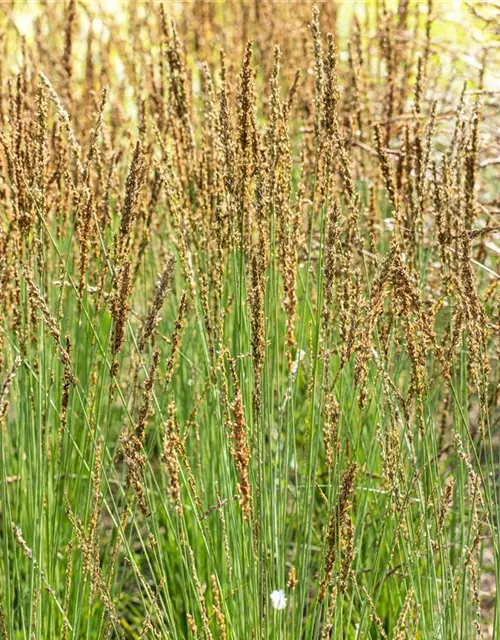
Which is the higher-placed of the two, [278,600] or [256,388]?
[256,388]

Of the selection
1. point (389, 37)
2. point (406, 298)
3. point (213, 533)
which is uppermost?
point (389, 37)

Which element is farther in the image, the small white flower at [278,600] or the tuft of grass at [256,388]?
the small white flower at [278,600]

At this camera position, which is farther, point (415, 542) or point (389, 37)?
point (389, 37)

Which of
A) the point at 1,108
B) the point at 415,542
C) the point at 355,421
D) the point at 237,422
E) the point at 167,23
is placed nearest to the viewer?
the point at 237,422

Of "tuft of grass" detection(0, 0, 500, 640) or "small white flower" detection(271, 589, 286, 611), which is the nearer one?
"tuft of grass" detection(0, 0, 500, 640)

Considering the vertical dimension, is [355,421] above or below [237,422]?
below

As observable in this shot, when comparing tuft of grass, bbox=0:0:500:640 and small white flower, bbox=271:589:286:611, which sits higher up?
tuft of grass, bbox=0:0:500:640

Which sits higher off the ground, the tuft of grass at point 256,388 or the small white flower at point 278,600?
the tuft of grass at point 256,388

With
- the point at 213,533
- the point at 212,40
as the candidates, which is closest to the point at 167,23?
the point at 213,533

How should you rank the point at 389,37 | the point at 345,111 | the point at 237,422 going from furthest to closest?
the point at 345,111
the point at 389,37
the point at 237,422

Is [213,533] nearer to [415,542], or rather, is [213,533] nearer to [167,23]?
[415,542]

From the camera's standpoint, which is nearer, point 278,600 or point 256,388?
point 256,388

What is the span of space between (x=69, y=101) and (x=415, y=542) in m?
1.84

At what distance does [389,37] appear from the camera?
2.85 meters
